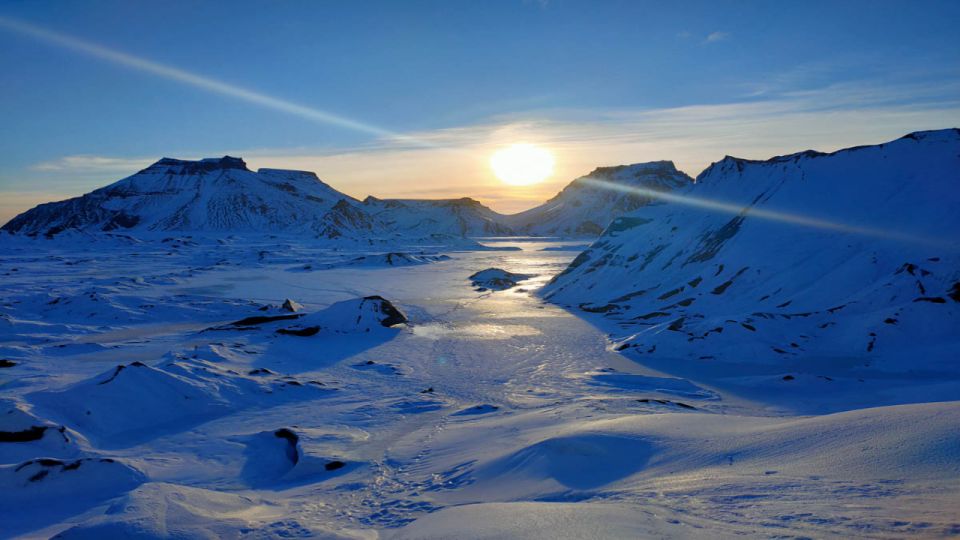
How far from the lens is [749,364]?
14.8 meters

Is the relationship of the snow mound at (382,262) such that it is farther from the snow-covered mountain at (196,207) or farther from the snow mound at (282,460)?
the snow-covered mountain at (196,207)

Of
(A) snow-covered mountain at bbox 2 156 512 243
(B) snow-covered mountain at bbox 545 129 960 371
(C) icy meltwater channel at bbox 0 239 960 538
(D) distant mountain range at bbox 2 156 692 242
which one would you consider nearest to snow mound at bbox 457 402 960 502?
(C) icy meltwater channel at bbox 0 239 960 538

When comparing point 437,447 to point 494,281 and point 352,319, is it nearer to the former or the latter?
point 352,319

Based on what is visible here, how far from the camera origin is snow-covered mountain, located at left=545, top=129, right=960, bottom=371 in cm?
1507

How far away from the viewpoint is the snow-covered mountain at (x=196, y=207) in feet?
502

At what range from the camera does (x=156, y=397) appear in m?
11.2

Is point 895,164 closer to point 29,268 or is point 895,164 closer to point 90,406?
point 90,406

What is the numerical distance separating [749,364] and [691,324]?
9.30 feet

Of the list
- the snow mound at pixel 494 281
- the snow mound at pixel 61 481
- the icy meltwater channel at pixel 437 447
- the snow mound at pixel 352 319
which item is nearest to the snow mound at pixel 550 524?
the icy meltwater channel at pixel 437 447

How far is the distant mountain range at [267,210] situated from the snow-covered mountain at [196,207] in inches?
11.5

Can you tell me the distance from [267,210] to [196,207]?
2059cm

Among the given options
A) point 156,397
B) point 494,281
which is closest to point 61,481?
point 156,397

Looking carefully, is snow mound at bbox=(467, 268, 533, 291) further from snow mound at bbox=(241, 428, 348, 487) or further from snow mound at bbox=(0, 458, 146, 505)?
snow mound at bbox=(0, 458, 146, 505)

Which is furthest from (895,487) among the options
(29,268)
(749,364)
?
(29,268)
